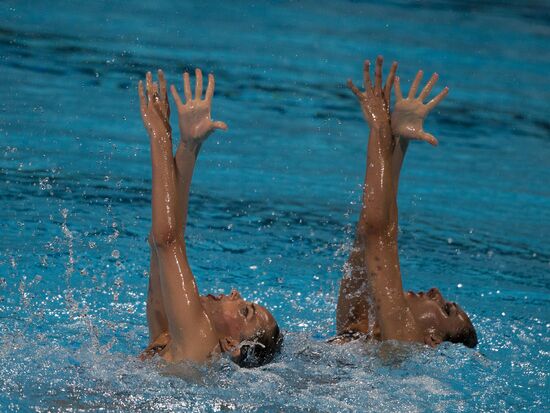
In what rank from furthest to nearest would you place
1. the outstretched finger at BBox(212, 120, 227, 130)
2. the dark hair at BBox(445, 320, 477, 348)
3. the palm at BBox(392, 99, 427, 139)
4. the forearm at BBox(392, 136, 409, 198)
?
the dark hair at BBox(445, 320, 477, 348) → the forearm at BBox(392, 136, 409, 198) → the palm at BBox(392, 99, 427, 139) → the outstretched finger at BBox(212, 120, 227, 130)

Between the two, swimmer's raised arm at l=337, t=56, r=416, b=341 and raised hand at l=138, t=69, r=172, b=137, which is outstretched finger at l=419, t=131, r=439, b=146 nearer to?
swimmer's raised arm at l=337, t=56, r=416, b=341

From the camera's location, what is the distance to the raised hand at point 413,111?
3.56 meters

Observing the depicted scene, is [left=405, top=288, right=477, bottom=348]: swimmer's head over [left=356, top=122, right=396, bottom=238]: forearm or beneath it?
beneath

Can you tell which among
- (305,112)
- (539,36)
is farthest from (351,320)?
(539,36)

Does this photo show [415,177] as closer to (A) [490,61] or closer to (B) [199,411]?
(A) [490,61]

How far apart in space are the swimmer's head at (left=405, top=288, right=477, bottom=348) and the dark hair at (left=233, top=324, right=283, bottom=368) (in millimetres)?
519

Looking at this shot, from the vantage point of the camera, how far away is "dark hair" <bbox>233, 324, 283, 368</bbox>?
3498 mm

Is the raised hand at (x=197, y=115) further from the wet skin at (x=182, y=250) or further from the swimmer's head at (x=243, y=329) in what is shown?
the swimmer's head at (x=243, y=329)

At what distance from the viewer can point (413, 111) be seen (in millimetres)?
3582

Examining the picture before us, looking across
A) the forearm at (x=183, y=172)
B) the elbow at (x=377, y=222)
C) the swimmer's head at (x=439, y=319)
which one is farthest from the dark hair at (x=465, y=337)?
the forearm at (x=183, y=172)

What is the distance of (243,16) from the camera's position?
908 centimetres

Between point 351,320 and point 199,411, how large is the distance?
2.61 ft

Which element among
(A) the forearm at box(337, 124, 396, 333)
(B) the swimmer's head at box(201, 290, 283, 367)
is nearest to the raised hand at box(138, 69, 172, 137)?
(B) the swimmer's head at box(201, 290, 283, 367)

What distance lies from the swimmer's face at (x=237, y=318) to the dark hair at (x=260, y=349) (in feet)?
0.07
